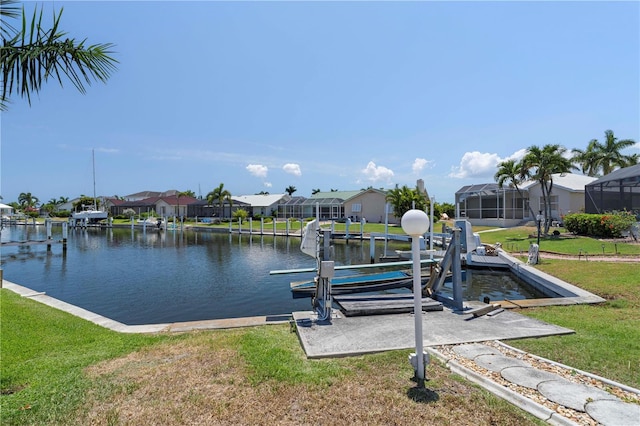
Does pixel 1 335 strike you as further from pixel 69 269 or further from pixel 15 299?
pixel 69 269

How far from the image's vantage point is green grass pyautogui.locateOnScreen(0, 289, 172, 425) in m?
3.77

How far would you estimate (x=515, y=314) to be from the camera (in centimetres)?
717

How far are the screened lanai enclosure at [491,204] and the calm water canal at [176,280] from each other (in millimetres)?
15571

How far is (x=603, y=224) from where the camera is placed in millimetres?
20766

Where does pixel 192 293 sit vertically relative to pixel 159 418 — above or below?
below

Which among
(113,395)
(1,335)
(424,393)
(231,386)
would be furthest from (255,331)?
(1,335)

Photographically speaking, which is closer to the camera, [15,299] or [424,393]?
[424,393]

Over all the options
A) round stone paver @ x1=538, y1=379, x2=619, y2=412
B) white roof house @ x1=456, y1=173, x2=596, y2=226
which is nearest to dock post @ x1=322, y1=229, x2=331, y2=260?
round stone paver @ x1=538, y1=379, x2=619, y2=412

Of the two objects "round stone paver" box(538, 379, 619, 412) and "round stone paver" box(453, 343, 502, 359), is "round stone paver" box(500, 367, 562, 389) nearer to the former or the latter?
"round stone paver" box(538, 379, 619, 412)

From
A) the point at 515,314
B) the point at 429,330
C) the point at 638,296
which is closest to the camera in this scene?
the point at 429,330

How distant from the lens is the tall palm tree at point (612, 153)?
135ft

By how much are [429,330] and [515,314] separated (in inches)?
88.1

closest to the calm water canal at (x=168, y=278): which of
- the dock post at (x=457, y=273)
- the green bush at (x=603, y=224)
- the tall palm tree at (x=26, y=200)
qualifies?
the dock post at (x=457, y=273)

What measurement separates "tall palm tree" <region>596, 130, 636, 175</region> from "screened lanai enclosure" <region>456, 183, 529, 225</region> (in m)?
15.7
